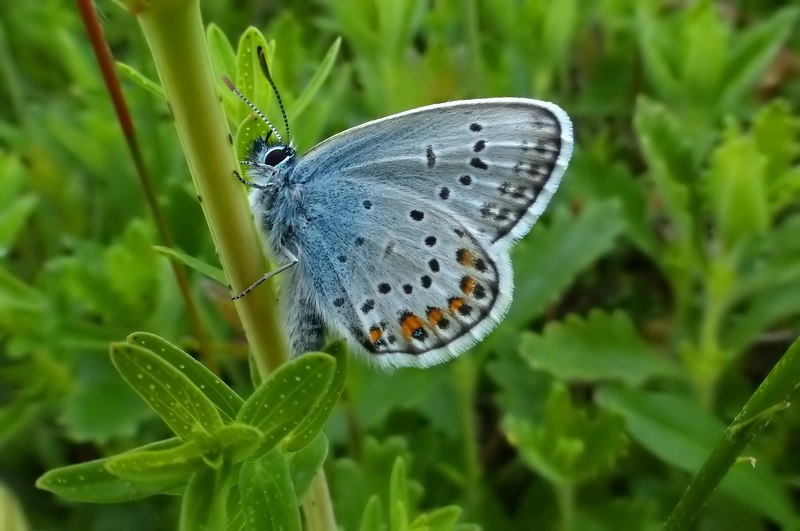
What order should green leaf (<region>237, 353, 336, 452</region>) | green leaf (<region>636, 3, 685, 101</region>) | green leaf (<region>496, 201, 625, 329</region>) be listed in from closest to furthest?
green leaf (<region>237, 353, 336, 452</region>) → green leaf (<region>496, 201, 625, 329</region>) → green leaf (<region>636, 3, 685, 101</region>)

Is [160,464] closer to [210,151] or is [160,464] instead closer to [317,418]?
[317,418]

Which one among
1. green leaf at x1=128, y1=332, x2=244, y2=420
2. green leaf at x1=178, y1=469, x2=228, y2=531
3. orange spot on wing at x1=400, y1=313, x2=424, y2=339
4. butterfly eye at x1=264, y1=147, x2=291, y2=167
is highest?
butterfly eye at x1=264, y1=147, x2=291, y2=167

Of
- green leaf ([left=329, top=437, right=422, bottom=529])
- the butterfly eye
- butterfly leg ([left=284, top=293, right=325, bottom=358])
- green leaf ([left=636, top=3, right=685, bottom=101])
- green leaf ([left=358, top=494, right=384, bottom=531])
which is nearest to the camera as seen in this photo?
green leaf ([left=358, top=494, right=384, bottom=531])

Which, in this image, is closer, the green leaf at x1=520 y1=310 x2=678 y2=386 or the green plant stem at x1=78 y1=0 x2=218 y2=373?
the green plant stem at x1=78 y1=0 x2=218 y2=373

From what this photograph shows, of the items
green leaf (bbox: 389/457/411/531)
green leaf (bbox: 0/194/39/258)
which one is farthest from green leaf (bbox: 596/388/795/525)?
green leaf (bbox: 0/194/39/258)

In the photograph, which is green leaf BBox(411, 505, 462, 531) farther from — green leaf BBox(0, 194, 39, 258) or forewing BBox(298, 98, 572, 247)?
green leaf BBox(0, 194, 39, 258)

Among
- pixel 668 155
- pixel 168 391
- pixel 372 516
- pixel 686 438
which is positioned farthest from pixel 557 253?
pixel 168 391

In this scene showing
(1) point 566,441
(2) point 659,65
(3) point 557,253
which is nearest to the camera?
(1) point 566,441

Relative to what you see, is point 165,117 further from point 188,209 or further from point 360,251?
point 360,251
